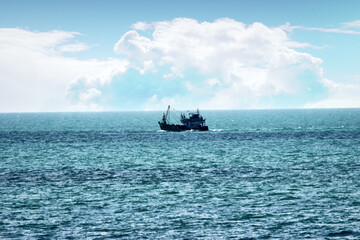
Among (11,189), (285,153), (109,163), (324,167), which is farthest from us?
(285,153)

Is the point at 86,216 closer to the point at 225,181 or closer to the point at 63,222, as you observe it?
the point at 63,222

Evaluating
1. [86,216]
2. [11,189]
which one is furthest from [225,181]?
[11,189]

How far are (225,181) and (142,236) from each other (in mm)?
20632

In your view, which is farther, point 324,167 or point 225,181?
point 324,167

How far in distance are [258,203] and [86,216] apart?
14.8m

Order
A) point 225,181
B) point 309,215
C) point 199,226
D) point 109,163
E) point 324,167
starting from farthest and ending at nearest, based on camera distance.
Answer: point 109,163 → point 324,167 → point 225,181 → point 309,215 → point 199,226

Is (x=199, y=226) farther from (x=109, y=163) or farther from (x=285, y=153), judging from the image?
(x=285, y=153)

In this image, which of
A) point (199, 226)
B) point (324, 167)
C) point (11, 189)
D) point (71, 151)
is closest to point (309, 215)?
point (199, 226)

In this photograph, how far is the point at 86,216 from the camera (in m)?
33.6

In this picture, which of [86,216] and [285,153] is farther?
[285,153]

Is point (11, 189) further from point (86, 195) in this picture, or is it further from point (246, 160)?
point (246, 160)

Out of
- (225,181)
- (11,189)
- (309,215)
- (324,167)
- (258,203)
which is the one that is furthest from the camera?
(324,167)

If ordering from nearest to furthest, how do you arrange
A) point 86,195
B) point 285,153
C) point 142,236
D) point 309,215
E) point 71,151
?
point 142,236 < point 309,215 < point 86,195 < point 285,153 < point 71,151

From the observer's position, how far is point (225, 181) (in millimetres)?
47875
